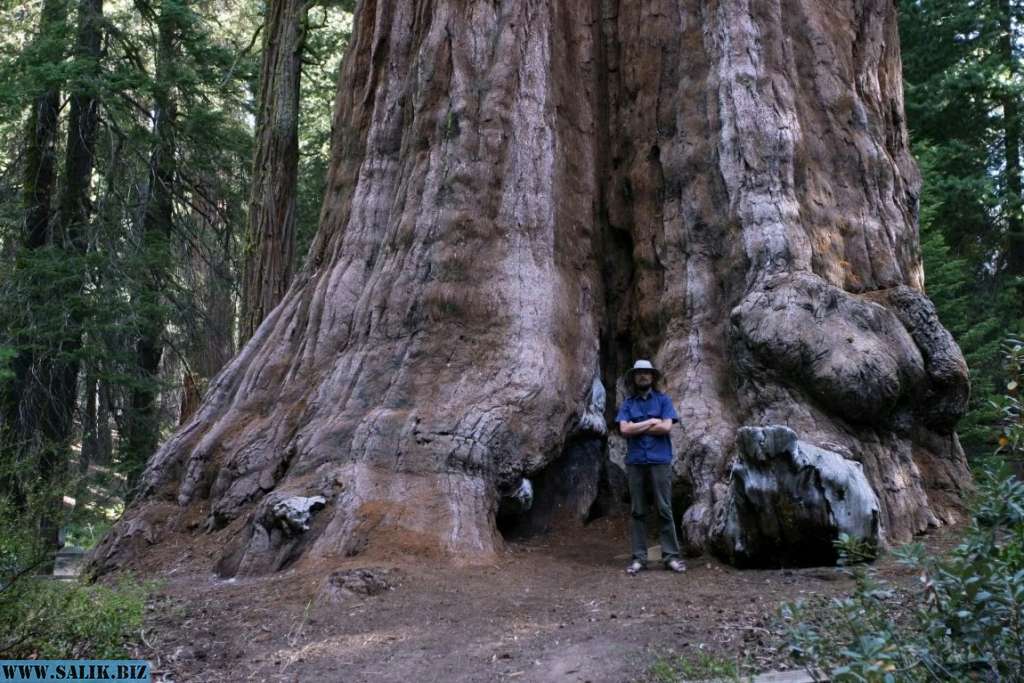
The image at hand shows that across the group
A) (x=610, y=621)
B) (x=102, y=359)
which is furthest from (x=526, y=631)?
(x=102, y=359)

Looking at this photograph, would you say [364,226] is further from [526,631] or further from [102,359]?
[102,359]

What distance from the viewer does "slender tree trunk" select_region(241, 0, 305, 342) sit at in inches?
520

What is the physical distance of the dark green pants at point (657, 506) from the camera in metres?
7.62

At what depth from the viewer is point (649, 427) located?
7.68 metres

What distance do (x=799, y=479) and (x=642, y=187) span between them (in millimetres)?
4039

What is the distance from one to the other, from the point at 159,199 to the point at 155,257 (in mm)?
1912

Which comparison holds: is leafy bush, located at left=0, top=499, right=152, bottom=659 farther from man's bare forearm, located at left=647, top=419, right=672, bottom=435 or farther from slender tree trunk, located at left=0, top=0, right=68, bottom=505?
slender tree trunk, located at left=0, top=0, right=68, bottom=505

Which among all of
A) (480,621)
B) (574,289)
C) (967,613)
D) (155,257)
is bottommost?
(480,621)

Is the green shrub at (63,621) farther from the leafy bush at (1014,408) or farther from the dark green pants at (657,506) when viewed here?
the leafy bush at (1014,408)

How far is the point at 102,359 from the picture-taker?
50.9 feet

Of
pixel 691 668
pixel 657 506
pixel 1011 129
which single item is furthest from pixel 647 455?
pixel 1011 129

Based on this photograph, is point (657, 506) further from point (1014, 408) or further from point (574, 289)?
point (1014, 408)

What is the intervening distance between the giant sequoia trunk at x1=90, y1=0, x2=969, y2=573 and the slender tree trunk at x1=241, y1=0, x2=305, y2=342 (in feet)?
9.11

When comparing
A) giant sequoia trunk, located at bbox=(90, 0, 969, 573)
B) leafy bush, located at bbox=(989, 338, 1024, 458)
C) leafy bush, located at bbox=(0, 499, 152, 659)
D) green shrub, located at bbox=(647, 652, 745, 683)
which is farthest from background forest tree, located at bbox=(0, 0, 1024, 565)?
leafy bush, located at bbox=(989, 338, 1024, 458)
